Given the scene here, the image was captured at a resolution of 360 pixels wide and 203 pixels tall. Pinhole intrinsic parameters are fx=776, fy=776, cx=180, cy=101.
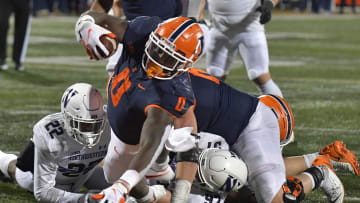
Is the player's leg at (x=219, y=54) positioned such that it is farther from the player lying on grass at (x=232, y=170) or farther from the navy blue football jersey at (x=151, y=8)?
the player lying on grass at (x=232, y=170)

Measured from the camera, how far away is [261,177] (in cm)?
432

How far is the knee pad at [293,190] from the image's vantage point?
427 centimetres

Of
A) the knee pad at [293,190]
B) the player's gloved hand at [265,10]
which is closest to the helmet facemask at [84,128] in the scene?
the knee pad at [293,190]

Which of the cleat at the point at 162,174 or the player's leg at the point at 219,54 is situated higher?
the cleat at the point at 162,174

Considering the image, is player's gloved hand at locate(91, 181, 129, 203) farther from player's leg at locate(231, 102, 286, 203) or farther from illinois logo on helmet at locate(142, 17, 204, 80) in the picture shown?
player's leg at locate(231, 102, 286, 203)

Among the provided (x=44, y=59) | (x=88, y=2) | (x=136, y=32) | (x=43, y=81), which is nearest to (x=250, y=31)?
(x=136, y=32)

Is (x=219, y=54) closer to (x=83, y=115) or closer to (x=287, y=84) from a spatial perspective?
(x=83, y=115)

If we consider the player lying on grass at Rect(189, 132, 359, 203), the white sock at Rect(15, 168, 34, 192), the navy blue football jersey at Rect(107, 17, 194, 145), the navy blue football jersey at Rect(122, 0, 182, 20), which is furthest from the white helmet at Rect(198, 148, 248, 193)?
Answer: the navy blue football jersey at Rect(122, 0, 182, 20)

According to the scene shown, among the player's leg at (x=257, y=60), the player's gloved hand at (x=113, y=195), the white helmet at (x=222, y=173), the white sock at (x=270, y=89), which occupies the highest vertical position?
the player's gloved hand at (x=113, y=195)

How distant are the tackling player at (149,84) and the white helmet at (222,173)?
0.74 feet

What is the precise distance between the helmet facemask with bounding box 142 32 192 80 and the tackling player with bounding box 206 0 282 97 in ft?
9.44

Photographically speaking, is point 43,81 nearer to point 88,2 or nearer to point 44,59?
point 44,59

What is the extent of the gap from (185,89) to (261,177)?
69cm

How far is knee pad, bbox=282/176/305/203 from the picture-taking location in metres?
4.27
